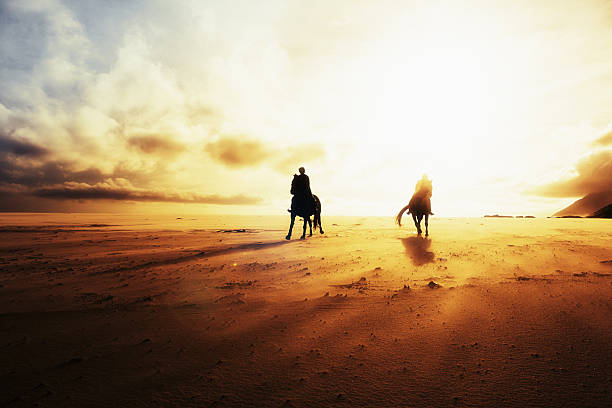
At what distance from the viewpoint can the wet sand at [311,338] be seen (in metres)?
1.69

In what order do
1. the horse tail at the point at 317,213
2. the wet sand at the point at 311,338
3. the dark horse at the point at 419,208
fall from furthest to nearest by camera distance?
the horse tail at the point at 317,213 < the dark horse at the point at 419,208 < the wet sand at the point at 311,338

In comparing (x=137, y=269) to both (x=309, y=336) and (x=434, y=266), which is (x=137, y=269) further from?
(x=434, y=266)

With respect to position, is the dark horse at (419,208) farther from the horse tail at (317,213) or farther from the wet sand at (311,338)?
the wet sand at (311,338)

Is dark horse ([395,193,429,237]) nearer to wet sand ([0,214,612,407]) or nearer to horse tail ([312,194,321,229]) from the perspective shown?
horse tail ([312,194,321,229])

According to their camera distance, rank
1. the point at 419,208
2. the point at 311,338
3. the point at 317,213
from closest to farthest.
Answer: the point at 311,338
the point at 419,208
the point at 317,213

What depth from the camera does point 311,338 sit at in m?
2.42

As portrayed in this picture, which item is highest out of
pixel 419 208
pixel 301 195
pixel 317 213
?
pixel 301 195

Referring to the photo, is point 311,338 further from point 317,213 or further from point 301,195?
point 317,213

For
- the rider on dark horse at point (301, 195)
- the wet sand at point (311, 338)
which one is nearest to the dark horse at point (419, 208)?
the rider on dark horse at point (301, 195)

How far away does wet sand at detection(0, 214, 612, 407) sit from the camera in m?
1.69

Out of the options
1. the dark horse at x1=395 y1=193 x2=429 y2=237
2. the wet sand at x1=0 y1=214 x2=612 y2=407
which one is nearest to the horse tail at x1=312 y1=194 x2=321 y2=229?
the dark horse at x1=395 y1=193 x2=429 y2=237

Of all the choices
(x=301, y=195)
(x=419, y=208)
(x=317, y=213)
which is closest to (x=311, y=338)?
(x=301, y=195)

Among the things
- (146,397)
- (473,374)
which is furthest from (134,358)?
(473,374)

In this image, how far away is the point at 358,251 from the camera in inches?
285
